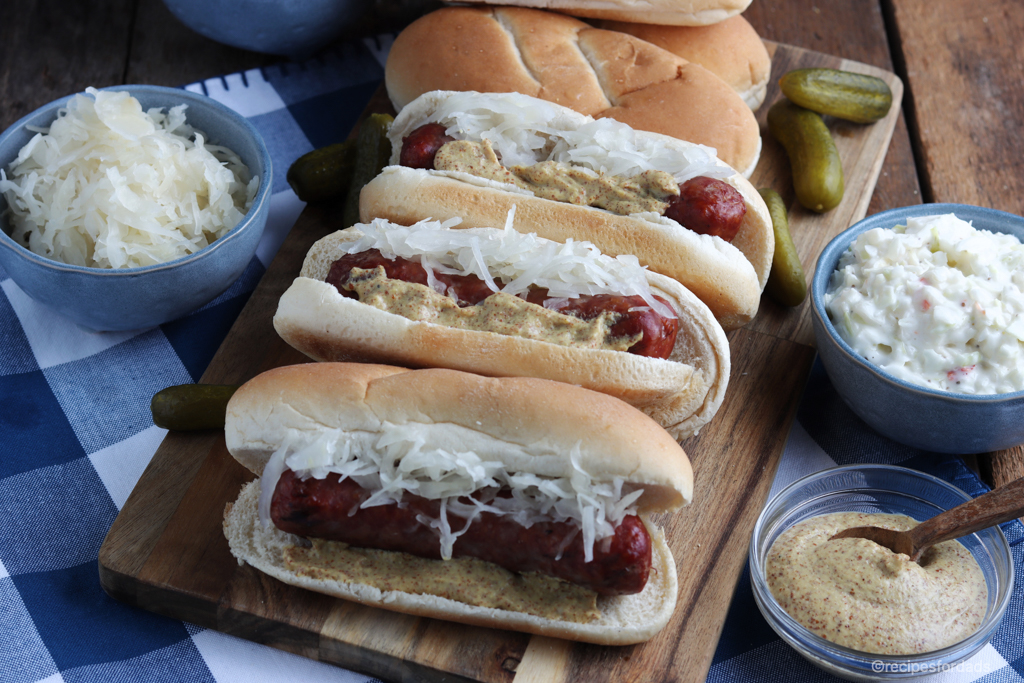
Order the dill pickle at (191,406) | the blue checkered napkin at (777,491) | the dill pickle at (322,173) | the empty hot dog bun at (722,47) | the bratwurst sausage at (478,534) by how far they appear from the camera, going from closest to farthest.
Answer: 1. the bratwurst sausage at (478,534)
2. the blue checkered napkin at (777,491)
3. the dill pickle at (191,406)
4. the dill pickle at (322,173)
5. the empty hot dog bun at (722,47)

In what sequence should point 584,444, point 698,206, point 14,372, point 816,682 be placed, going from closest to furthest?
point 584,444 < point 816,682 < point 698,206 < point 14,372

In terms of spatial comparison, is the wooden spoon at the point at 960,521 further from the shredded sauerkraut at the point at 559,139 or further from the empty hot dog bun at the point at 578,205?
the shredded sauerkraut at the point at 559,139

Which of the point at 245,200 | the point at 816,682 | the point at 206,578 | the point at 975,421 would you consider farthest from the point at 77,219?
the point at 975,421

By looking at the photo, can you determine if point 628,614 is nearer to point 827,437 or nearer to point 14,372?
point 827,437

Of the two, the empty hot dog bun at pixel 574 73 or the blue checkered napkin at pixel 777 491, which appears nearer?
the blue checkered napkin at pixel 777 491

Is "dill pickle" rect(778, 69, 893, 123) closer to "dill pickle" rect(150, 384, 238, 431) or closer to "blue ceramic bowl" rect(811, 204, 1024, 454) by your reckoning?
"blue ceramic bowl" rect(811, 204, 1024, 454)

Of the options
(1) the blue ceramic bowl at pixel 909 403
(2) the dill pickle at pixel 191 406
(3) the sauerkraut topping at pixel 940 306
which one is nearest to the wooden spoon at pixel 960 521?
(1) the blue ceramic bowl at pixel 909 403
